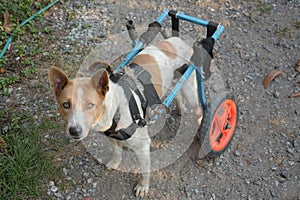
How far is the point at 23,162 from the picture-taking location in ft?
12.8

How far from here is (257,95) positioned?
16.0ft

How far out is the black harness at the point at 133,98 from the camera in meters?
3.16

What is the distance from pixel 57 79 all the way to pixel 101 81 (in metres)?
0.36

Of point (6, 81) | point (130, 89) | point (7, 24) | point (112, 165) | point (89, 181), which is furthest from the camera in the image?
point (7, 24)

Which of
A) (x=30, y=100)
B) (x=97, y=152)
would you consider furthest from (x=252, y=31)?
(x=30, y=100)

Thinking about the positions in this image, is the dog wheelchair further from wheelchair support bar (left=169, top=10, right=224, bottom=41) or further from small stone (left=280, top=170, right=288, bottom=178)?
small stone (left=280, top=170, right=288, bottom=178)

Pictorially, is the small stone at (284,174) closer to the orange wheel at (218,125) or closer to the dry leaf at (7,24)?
the orange wheel at (218,125)

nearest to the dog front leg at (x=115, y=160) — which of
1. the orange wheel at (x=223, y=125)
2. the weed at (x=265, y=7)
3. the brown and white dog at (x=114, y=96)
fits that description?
the brown and white dog at (x=114, y=96)

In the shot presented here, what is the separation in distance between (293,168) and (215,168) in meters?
0.90

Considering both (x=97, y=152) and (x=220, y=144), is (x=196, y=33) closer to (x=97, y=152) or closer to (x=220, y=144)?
(x=220, y=144)

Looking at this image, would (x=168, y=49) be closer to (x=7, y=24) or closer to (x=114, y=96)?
(x=114, y=96)

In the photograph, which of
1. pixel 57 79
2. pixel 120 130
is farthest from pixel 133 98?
pixel 57 79

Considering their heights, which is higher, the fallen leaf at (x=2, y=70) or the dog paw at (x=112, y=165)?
the fallen leaf at (x=2, y=70)

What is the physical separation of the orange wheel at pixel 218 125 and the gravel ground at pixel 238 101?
23 centimetres
